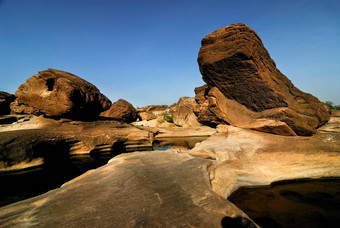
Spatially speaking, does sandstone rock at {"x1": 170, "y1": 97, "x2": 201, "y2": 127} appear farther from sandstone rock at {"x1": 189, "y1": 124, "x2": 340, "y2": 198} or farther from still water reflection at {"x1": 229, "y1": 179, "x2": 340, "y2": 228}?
still water reflection at {"x1": 229, "y1": 179, "x2": 340, "y2": 228}

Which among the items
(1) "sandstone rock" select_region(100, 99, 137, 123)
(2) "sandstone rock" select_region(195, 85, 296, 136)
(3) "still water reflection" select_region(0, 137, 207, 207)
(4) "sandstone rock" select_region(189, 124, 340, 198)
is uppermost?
(1) "sandstone rock" select_region(100, 99, 137, 123)

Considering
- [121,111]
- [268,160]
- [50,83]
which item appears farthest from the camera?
[121,111]

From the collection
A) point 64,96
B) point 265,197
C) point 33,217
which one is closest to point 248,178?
point 265,197

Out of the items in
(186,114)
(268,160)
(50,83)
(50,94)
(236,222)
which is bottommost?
(268,160)

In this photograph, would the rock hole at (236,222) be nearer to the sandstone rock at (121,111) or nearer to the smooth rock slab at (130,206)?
the smooth rock slab at (130,206)

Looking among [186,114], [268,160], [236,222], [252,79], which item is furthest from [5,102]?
[268,160]

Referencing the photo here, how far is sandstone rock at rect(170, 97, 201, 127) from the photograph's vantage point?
16312mm

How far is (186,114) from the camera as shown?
16844mm

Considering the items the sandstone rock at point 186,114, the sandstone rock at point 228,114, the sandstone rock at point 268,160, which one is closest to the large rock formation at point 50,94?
the sandstone rock at point 228,114

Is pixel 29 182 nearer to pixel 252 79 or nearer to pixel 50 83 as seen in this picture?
pixel 50 83

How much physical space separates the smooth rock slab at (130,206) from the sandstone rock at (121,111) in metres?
16.3

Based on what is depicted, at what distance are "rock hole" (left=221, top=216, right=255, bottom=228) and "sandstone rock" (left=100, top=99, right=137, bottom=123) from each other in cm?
1749

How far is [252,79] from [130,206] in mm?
6426

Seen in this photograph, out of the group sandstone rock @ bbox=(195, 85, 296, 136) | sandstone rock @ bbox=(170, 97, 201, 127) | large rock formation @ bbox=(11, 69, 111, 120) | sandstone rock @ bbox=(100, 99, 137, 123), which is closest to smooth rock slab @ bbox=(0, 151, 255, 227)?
sandstone rock @ bbox=(195, 85, 296, 136)
